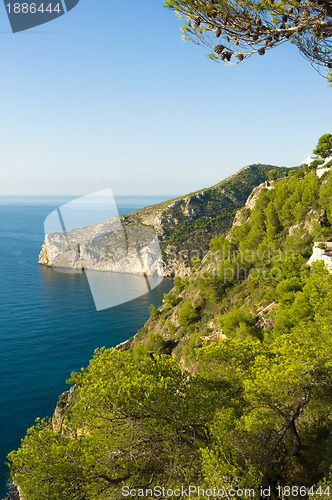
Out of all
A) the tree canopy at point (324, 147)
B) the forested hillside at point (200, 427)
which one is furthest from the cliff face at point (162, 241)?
the forested hillside at point (200, 427)

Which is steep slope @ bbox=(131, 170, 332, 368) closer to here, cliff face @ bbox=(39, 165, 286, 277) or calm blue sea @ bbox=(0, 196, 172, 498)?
calm blue sea @ bbox=(0, 196, 172, 498)

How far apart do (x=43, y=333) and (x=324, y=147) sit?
198 ft

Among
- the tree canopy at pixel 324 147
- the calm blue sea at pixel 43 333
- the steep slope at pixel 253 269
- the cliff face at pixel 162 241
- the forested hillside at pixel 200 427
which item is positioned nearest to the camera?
the forested hillside at pixel 200 427

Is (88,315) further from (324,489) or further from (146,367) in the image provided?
(324,489)

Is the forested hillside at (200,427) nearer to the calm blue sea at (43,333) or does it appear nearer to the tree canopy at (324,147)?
the calm blue sea at (43,333)

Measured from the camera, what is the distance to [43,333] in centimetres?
5019

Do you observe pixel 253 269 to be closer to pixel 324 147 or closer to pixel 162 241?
pixel 324 147

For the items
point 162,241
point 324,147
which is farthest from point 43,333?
point 324,147

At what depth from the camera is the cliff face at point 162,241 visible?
88125mm

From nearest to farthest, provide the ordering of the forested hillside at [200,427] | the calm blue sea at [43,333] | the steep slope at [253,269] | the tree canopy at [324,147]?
the forested hillside at [200,427] < the steep slope at [253,269] < the calm blue sea at [43,333] < the tree canopy at [324,147]

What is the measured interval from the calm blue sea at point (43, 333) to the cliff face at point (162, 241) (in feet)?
21.6

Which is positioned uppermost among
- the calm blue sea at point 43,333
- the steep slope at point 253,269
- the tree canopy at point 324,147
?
the tree canopy at point 324,147

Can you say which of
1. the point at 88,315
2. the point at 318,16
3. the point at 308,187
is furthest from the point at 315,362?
the point at 88,315

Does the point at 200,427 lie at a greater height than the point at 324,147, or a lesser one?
Result: lesser
